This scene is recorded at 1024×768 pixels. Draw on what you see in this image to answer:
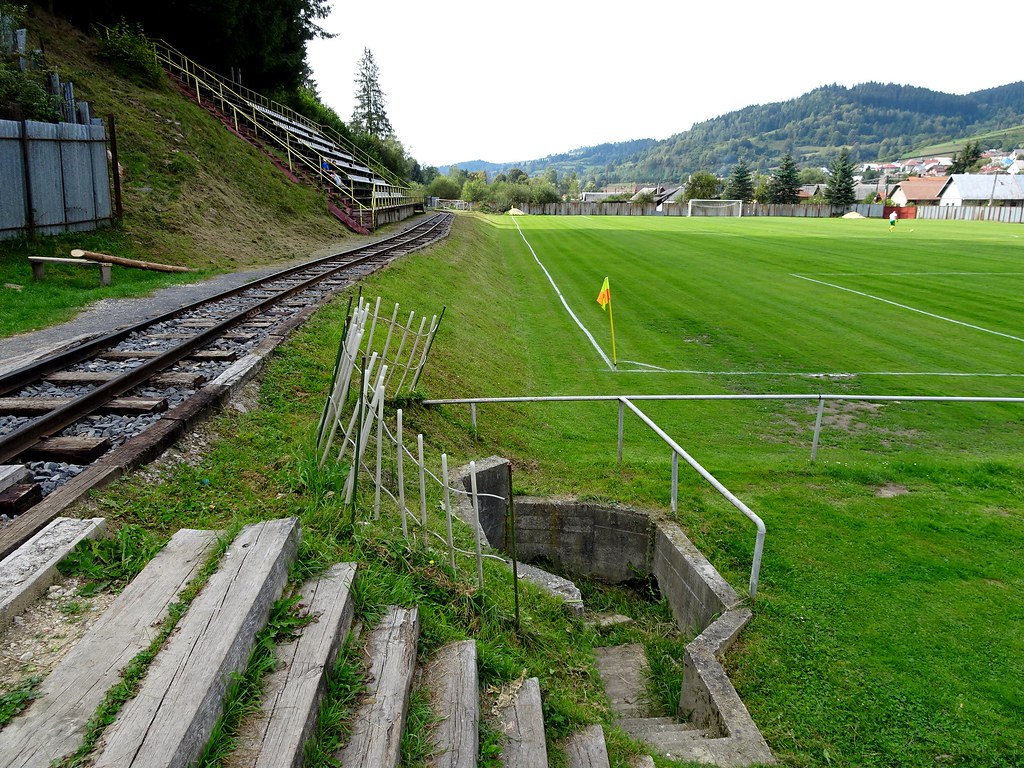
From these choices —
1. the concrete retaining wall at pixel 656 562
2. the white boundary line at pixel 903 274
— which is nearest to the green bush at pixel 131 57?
the concrete retaining wall at pixel 656 562

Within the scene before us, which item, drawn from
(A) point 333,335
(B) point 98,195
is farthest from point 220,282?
(A) point 333,335

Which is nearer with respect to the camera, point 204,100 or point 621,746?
point 621,746

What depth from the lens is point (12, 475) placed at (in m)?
4.82

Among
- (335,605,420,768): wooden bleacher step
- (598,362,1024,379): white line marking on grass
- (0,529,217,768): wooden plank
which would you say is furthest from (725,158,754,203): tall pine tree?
(0,529,217,768): wooden plank

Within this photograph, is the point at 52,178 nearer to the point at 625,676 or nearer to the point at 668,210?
the point at 625,676

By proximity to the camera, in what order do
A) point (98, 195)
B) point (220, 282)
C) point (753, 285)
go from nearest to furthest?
point (220, 282) < point (98, 195) < point (753, 285)

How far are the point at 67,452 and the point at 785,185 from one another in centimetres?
11916

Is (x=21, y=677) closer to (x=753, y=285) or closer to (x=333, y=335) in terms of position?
(x=333, y=335)

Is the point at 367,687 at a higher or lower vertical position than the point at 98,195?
lower

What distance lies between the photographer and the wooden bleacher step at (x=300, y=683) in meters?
2.76

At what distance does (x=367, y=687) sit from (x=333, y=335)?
309 inches

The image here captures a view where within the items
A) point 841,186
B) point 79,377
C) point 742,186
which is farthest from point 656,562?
point 742,186

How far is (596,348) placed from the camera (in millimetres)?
18109

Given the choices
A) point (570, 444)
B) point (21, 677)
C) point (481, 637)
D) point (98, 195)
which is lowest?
point (570, 444)
